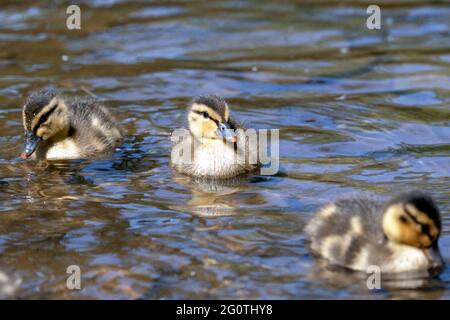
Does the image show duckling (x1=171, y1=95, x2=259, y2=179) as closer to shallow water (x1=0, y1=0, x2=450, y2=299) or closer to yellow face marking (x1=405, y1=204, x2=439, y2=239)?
shallow water (x1=0, y1=0, x2=450, y2=299)

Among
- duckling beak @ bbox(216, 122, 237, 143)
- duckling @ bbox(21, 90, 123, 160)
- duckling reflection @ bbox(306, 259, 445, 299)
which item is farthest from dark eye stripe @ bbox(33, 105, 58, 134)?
duckling reflection @ bbox(306, 259, 445, 299)

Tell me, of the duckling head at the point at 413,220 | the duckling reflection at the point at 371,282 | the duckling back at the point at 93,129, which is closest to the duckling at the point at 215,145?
the duckling back at the point at 93,129

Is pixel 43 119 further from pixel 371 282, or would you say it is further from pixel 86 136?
pixel 371 282

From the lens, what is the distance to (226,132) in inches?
242

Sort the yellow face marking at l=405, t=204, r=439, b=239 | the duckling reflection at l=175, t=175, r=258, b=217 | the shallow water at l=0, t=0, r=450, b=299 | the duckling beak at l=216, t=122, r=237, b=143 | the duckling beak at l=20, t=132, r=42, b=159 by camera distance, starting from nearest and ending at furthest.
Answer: the yellow face marking at l=405, t=204, r=439, b=239, the shallow water at l=0, t=0, r=450, b=299, the duckling reflection at l=175, t=175, r=258, b=217, the duckling beak at l=216, t=122, r=237, b=143, the duckling beak at l=20, t=132, r=42, b=159

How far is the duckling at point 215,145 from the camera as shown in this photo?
243 inches

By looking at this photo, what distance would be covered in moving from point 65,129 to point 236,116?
52.7 inches

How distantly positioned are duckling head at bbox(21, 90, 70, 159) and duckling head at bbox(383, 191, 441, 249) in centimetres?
273

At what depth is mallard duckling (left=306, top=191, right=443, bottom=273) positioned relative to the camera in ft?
14.8

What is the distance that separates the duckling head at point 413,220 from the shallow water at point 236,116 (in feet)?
0.70

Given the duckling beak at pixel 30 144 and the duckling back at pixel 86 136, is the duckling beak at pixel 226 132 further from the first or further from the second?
the duckling beak at pixel 30 144

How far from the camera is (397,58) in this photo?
8852mm

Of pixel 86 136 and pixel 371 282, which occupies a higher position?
pixel 86 136

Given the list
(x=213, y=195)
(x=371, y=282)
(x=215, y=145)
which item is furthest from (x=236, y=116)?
(x=371, y=282)
